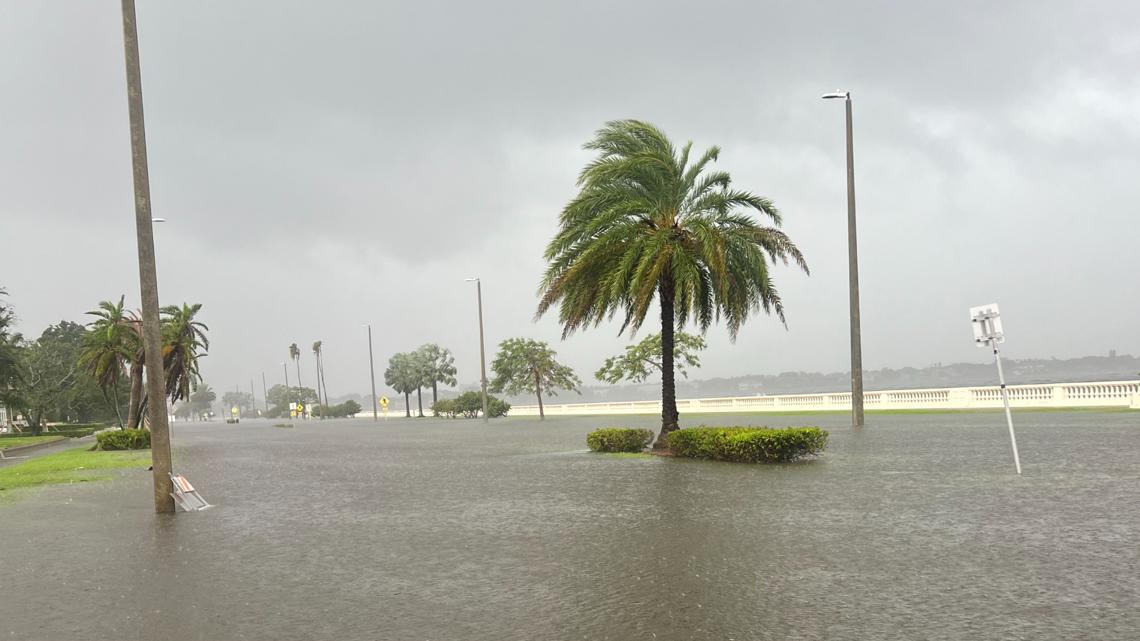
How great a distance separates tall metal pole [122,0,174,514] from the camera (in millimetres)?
14125

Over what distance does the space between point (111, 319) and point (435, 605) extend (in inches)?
1617

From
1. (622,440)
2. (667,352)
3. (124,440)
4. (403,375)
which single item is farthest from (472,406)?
(667,352)

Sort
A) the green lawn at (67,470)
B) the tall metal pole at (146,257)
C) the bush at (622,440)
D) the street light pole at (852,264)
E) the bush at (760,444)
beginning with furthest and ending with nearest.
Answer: the street light pole at (852,264), the bush at (622,440), the green lawn at (67,470), the bush at (760,444), the tall metal pole at (146,257)

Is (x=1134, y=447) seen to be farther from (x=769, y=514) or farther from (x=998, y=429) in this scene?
(x=769, y=514)

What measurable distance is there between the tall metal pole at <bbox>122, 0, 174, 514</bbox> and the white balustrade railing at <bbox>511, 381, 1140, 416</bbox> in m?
32.4

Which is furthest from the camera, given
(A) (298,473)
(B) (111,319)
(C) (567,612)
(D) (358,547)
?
(B) (111,319)

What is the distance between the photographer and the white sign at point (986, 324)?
15859mm

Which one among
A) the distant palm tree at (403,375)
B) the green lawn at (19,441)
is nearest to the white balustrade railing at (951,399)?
the green lawn at (19,441)

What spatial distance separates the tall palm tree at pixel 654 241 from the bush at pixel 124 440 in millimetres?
22660

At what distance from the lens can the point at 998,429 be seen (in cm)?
2589

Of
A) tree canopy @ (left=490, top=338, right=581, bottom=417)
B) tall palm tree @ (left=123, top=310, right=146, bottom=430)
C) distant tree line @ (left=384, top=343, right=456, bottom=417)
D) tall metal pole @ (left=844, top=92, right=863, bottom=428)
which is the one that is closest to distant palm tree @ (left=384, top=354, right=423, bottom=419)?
distant tree line @ (left=384, top=343, right=456, bottom=417)

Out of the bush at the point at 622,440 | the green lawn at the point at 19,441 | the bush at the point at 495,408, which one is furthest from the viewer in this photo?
the bush at the point at 495,408

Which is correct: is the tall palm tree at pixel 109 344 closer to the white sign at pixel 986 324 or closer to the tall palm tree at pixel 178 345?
the tall palm tree at pixel 178 345

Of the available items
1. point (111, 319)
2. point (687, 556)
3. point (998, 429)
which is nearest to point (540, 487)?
point (687, 556)
